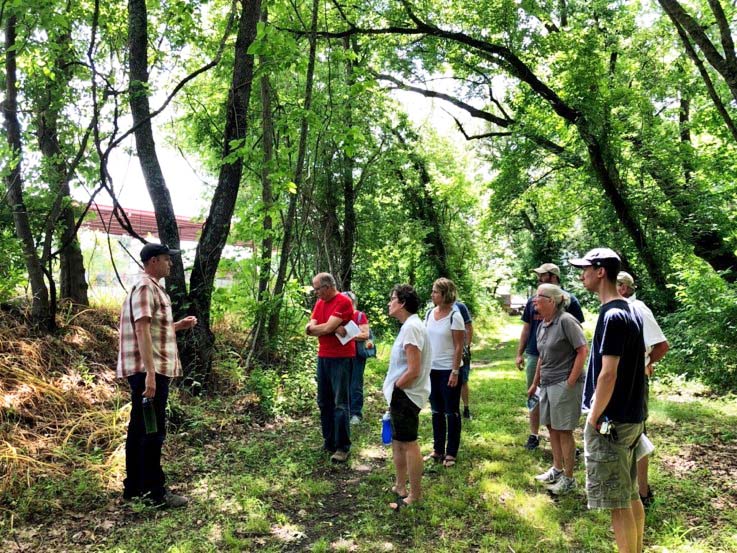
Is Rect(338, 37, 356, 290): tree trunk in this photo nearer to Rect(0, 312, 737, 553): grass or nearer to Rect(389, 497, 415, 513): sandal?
Rect(0, 312, 737, 553): grass

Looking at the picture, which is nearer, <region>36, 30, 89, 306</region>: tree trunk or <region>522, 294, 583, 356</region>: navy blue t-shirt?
<region>522, 294, 583, 356</region>: navy blue t-shirt

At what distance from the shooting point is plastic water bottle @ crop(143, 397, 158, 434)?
3878 millimetres

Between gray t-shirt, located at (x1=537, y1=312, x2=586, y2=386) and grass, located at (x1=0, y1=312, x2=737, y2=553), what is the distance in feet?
3.29

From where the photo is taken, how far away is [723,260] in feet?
33.5

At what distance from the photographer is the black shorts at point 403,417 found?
389 centimetres

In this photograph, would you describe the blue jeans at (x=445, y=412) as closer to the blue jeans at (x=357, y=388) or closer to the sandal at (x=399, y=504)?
the sandal at (x=399, y=504)

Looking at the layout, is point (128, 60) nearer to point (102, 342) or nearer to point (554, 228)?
point (102, 342)

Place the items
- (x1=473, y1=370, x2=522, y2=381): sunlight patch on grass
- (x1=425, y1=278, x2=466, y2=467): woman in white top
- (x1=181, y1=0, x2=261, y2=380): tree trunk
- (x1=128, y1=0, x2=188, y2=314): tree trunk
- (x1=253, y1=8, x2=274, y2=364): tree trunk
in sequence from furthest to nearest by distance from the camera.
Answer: (x1=473, y1=370, x2=522, y2=381): sunlight patch on grass < (x1=253, y1=8, x2=274, y2=364): tree trunk < (x1=181, y1=0, x2=261, y2=380): tree trunk < (x1=128, y1=0, x2=188, y2=314): tree trunk < (x1=425, y1=278, x2=466, y2=467): woman in white top

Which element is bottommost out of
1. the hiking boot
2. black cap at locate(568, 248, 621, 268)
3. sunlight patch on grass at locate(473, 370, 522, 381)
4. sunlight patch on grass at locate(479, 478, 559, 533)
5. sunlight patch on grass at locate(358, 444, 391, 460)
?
sunlight patch on grass at locate(473, 370, 522, 381)

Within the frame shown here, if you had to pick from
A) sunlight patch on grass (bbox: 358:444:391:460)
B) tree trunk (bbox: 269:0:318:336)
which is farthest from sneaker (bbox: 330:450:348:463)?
tree trunk (bbox: 269:0:318:336)

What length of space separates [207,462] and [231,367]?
2.16 metres

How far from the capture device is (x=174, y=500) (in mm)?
4031

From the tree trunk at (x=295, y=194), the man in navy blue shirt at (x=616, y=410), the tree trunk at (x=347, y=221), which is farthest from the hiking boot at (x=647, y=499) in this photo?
the tree trunk at (x=347, y=221)

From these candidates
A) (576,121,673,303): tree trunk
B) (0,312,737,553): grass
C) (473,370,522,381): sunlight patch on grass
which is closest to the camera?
(0,312,737,553): grass
